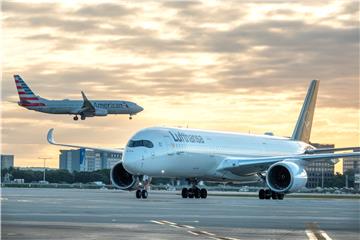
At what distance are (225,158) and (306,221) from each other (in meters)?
30.0

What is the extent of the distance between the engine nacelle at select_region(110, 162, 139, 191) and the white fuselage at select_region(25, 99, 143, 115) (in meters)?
64.3

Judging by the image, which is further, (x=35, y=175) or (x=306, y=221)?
(x=35, y=175)

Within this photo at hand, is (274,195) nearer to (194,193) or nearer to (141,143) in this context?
(194,193)

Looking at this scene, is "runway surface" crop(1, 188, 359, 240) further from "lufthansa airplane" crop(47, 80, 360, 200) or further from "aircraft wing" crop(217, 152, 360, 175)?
"aircraft wing" crop(217, 152, 360, 175)

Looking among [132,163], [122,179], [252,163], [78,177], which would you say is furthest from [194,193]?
[78,177]

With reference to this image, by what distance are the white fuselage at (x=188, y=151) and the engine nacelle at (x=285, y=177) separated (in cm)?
435

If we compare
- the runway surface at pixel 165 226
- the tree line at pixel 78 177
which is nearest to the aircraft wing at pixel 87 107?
the tree line at pixel 78 177

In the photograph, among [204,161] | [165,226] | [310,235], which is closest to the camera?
[310,235]

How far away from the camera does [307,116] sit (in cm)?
6881

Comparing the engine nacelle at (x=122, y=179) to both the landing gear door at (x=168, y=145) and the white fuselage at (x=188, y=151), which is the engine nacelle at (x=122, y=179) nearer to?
the white fuselage at (x=188, y=151)

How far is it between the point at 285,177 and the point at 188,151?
18.1 ft

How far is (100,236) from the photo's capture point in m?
18.8

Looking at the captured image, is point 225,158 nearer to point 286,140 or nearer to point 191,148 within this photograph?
point 191,148

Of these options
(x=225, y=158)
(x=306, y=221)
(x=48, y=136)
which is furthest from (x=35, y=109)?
(x=306, y=221)
